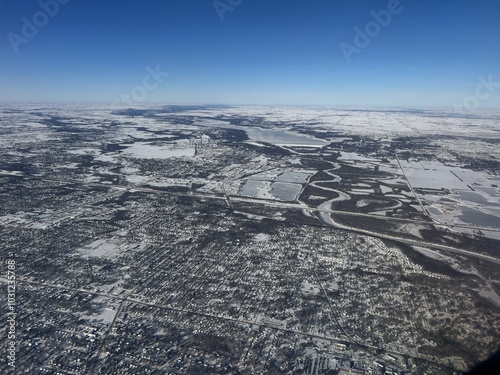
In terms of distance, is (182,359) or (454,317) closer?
(182,359)

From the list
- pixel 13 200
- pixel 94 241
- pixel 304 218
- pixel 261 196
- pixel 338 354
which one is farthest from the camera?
pixel 261 196

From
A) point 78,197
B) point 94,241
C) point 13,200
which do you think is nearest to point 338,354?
point 94,241

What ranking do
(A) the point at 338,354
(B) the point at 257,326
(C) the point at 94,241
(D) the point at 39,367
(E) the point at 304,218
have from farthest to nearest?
(E) the point at 304,218, (C) the point at 94,241, (B) the point at 257,326, (A) the point at 338,354, (D) the point at 39,367

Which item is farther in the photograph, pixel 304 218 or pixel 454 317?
pixel 304 218

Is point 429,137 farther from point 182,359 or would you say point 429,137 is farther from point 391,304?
point 182,359

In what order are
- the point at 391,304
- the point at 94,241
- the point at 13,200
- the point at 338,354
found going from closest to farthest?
the point at 338,354 < the point at 391,304 < the point at 94,241 < the point at 13,200

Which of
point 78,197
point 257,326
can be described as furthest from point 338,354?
point 78,197

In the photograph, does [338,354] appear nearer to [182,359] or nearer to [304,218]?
[182,359]

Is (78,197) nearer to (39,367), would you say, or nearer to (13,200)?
(13,200)

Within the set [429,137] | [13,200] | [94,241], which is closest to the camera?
[94,241]
